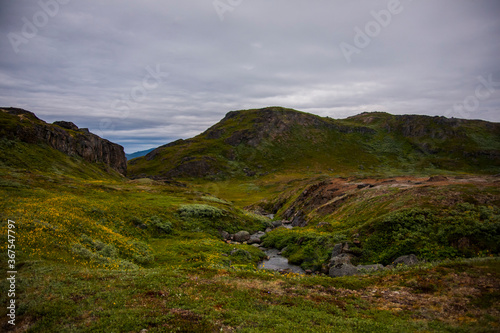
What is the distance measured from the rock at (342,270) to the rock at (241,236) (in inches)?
826

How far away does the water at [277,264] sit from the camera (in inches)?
1163

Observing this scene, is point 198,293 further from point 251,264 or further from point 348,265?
point 348,265

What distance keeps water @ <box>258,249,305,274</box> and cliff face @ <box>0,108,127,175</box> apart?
9002 centimetres

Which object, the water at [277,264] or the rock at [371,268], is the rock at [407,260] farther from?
the water at [277,264]

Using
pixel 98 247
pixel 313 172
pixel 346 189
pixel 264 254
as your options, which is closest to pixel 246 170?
pixel 313 172

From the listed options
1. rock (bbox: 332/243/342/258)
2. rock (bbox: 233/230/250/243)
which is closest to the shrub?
rock (bbox: 233/230/250/243)

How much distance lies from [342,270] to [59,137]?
369 feet

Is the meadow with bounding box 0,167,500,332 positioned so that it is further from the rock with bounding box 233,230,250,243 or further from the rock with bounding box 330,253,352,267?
the rock with bounding box 233,230,250,243

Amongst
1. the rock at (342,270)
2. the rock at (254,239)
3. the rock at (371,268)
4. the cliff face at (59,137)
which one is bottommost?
the rock at (254,239)

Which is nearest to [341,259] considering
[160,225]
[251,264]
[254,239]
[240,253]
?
[251,264]

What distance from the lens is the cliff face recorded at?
7981cm

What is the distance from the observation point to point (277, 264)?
1251 inches

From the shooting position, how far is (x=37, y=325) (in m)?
10.8

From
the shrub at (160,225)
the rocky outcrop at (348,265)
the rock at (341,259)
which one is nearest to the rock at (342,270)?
the rocky outcrop at (348,265)
